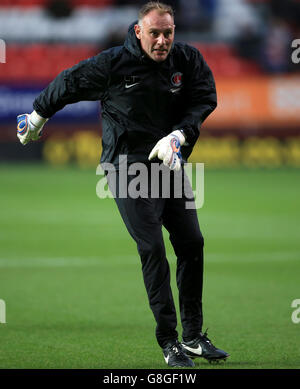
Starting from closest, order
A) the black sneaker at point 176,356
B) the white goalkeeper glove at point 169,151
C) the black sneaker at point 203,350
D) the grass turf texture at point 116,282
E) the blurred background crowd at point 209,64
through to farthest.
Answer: the white goalkeeper glove at point 169,151, the black sneaker at point 176,356, the black sneaker at point 203,350, the grass turf texture at point 116,282, the blurred background crowd at point 209,64

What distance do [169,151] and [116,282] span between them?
3.70 metres

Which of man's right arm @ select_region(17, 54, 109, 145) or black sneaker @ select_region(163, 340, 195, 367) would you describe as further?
man's right arm @ select_region(17, 54, 109, 145)

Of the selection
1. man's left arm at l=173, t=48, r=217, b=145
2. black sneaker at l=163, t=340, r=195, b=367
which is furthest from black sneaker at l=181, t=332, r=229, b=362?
man's left arm at l=173, t=48, r=217, b=145

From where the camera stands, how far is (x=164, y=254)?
5793mm

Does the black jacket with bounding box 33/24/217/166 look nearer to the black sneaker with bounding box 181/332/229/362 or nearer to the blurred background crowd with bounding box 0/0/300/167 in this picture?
the black sneaker with bounding box 181/332/229/362

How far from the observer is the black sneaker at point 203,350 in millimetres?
5840

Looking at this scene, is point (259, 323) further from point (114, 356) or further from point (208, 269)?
point (208, 269)

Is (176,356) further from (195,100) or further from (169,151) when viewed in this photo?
(195,100)

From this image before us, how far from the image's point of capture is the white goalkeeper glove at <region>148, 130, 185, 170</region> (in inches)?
218

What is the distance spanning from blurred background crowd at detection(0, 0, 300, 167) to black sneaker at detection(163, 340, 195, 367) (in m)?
16.5

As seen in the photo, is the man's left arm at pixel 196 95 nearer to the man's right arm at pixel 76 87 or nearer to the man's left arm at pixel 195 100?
the man's left arm at pixel 195 100

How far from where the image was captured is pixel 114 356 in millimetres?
5984

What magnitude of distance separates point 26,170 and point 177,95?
51.0ft


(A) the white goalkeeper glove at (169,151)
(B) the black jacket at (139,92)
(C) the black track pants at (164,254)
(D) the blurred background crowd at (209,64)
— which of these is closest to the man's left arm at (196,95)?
(B) the black jacket at (139,92)
